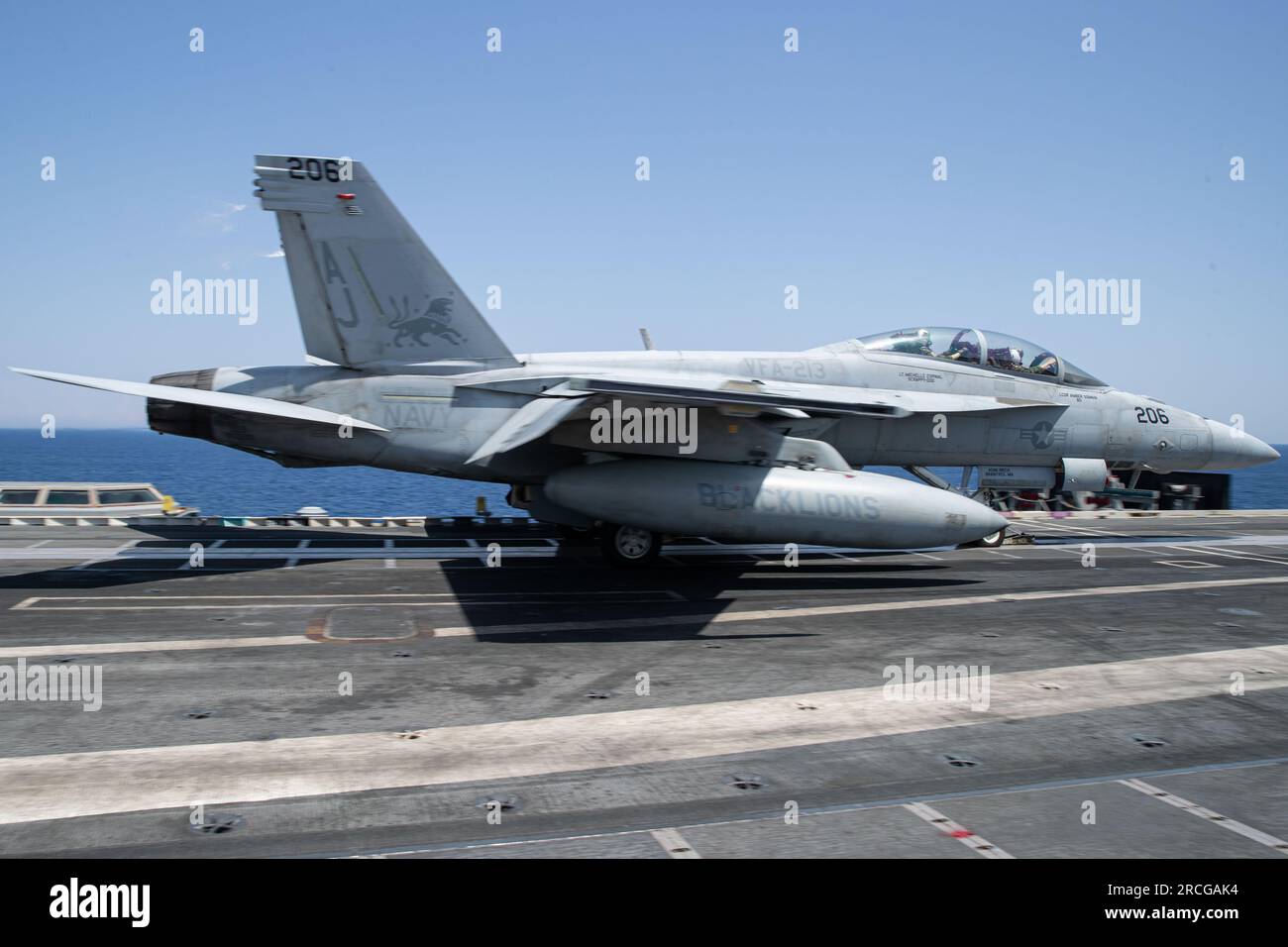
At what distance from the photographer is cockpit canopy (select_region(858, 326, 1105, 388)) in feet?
60.5

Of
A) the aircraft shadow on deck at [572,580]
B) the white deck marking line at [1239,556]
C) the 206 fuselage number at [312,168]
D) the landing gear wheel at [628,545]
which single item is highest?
the 206 fuselage number at [312,168]

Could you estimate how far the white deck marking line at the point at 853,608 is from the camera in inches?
484

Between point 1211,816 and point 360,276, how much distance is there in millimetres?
14557

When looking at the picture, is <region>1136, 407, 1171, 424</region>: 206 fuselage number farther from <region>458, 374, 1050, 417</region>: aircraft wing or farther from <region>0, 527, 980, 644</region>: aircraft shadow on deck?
<region>0, 527, 980, 644</region>: aircraft shadow on deck

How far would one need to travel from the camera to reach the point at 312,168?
16469 millimetres

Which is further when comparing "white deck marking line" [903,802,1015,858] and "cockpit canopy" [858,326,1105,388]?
"cockpit canopy" [858,326,1105,388]

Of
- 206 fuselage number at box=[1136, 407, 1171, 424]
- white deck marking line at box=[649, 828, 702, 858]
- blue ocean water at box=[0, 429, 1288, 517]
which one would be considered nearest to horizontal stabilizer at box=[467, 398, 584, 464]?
white deck marking line at box=[649, 828, 702, 858]

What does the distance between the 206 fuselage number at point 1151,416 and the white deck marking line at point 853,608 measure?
3.46m

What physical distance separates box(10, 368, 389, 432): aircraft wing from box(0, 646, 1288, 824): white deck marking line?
8.89 metres

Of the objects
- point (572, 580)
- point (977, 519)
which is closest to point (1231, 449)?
point (977, 519)

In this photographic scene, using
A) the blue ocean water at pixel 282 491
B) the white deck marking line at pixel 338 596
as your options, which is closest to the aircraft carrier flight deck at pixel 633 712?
the white deck marking line at pixel 338 596

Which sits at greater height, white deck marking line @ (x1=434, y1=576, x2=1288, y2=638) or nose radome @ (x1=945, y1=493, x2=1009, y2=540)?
nose radome @ (x1=945, y1=493, x2=1009, y2=540)

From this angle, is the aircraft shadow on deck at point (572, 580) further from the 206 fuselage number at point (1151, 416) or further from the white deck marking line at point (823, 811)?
the white deck marking line at point (823, 811)

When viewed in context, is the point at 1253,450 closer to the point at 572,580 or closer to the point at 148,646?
the point at 572,580
